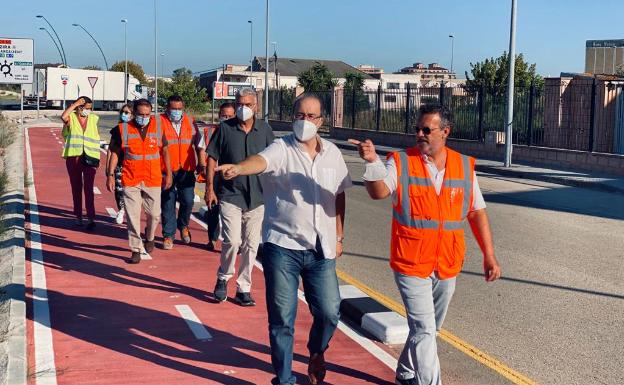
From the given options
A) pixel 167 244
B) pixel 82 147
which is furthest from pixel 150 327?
pixel 82 147

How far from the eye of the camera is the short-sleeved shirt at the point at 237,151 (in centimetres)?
780

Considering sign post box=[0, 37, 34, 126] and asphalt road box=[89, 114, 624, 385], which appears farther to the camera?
sign post box=[0, 37, 34, 126]

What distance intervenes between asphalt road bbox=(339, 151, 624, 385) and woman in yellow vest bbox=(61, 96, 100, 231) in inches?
141

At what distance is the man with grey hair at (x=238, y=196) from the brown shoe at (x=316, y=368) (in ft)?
7.41

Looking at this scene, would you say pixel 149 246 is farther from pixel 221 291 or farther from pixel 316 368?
pixel 316 368

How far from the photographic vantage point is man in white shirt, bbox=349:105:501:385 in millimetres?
5102

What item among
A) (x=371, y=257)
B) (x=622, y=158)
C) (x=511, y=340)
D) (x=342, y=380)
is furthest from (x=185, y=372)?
(x=622, y=158)

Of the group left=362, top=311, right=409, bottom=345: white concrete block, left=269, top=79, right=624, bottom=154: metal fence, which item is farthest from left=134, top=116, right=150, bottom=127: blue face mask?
left=269, top=79, right=624, bottom=154: metal fence

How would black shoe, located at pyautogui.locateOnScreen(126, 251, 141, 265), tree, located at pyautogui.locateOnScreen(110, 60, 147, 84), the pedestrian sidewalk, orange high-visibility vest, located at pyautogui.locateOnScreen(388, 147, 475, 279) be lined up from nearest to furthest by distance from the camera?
orange high-visibility vest, located at pyautogui.locateOnScreen(388, 147, 475, 279) < black shoe, located at pyautogui.locateOnScreen(126, 251, 141, 265) < the pedestrian sidewalk < tree, located at pyautogui.locateOnScreen(110, 60, 147, 84)

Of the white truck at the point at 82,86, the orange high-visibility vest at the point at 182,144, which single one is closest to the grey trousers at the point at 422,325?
the orange high-visibility vest at the point at 182,144

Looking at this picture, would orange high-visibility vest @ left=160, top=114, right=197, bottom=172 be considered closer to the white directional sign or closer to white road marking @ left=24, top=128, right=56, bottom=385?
white road marking @ left=24, top=128, right=56, bottom=385

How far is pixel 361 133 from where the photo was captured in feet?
124

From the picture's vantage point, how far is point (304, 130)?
5.28 meters

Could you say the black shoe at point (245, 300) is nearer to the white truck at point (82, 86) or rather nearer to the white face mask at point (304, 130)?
the white face mask at point (304, 130)
